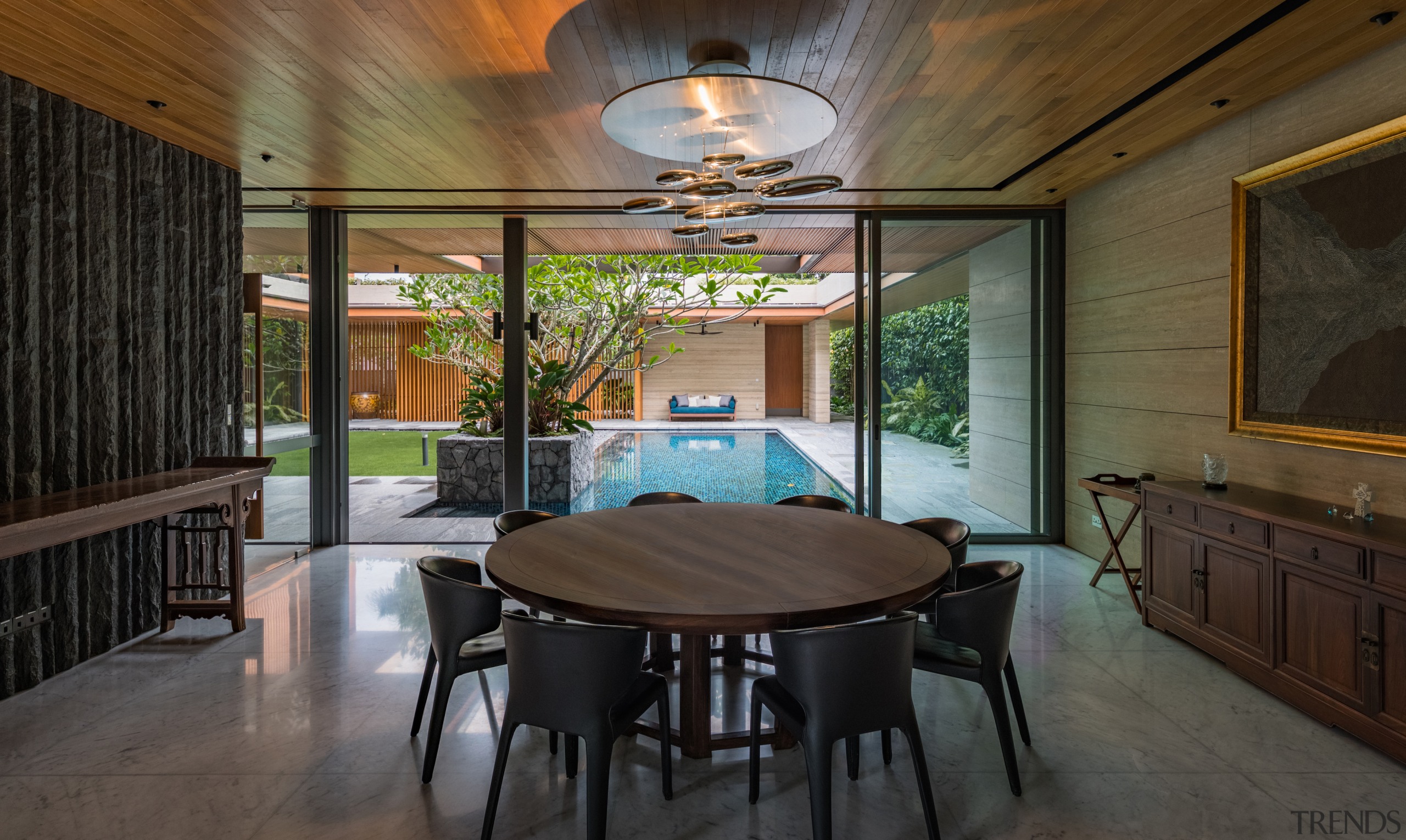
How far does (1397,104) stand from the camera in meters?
2.80

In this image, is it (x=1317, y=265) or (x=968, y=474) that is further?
(x=968, y=474)

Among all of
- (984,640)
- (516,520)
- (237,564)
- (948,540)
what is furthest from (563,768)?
(237,564)

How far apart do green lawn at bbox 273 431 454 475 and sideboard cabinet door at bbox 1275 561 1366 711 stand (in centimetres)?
728

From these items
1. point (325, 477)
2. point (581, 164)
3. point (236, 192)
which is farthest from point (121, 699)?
point (581, 164)

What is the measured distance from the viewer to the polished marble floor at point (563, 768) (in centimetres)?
208

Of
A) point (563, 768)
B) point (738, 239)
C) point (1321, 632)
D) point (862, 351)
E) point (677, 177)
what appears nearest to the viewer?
point (563, 768)

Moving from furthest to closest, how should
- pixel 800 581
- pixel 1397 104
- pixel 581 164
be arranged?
pixel 581 164 < pixel 1397 104 < pixel 800 581

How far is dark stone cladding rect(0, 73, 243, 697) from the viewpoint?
3.11m

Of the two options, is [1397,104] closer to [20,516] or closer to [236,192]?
[20,516]

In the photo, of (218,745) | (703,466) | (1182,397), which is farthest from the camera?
(703,466)

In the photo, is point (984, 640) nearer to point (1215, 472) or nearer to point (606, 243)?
point (1215, 472)

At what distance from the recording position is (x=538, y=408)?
795 centimetres

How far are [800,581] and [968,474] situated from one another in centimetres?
400

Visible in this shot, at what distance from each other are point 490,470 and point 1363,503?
6607mm
